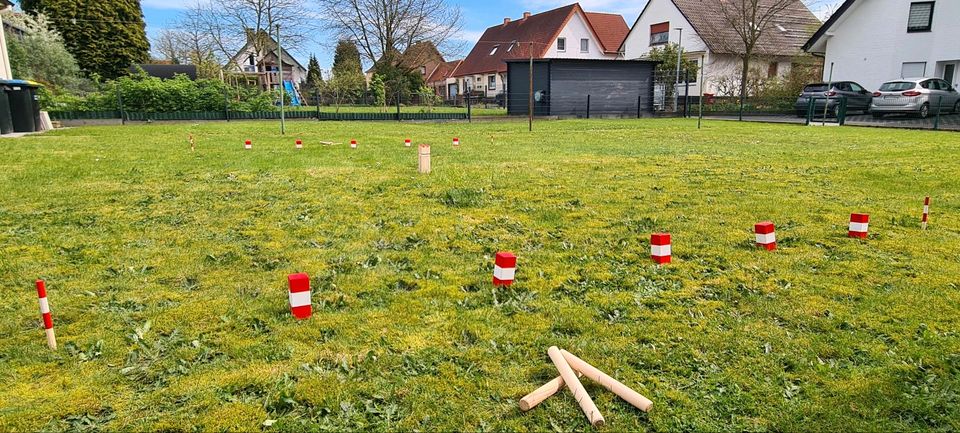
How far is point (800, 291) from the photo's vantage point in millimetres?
3980

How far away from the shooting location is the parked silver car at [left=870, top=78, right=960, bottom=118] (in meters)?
21.3

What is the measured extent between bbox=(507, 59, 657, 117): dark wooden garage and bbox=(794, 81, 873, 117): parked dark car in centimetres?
715

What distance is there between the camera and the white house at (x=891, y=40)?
84.9 feet

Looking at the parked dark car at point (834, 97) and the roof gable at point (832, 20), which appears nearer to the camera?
the parked dark car at point (834, 97)

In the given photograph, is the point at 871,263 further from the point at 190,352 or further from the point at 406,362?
the point at 190,352

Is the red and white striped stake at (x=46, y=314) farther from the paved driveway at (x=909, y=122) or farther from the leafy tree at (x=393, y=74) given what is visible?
the leafy tree at (x=393, y=74)

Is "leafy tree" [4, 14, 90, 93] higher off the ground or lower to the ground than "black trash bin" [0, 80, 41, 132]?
higher

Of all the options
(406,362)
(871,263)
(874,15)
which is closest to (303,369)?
(406,362)

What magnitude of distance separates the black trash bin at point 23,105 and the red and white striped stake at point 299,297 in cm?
1675

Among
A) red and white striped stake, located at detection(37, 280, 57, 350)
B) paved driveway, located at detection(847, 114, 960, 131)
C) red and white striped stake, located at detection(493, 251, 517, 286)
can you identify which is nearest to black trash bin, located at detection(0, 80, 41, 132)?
red and white striped stake, located at detection(37, 280, 57, 350)

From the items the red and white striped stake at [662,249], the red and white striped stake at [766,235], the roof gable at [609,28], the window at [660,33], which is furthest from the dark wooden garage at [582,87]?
the red and white striped stake at [662,249]

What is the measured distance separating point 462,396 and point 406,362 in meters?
0.42

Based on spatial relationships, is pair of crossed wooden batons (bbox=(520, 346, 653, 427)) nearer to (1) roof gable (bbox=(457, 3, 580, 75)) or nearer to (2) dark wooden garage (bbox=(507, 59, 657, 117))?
(2) dark wooden garage (bbox=(507, 59, 657, 117))

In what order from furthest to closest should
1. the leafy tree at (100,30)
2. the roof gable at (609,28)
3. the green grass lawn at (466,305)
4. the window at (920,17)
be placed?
the roof gable at (609,28), the leafy tree at (100,30), the window at (920,17), the green grass lawn at (466,305)
